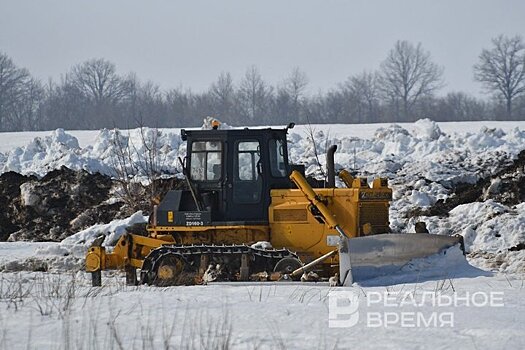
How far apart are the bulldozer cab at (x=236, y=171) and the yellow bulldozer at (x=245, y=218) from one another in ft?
0.05

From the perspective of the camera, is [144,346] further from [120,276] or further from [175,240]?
[120,276]

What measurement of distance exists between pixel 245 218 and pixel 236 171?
738mm

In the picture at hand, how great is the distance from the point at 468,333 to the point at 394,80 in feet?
261

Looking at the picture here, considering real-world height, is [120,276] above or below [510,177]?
below

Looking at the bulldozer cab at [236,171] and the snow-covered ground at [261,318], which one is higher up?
the bulldozer cab at [236,171]

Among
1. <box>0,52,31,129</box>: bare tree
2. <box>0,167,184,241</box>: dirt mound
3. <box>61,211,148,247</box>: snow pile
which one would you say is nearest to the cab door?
<box>61,211,148,247</box>: snow pile

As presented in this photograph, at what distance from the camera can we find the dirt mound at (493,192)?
21281mm

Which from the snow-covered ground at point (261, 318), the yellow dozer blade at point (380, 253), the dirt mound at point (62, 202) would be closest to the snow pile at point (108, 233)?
the dirt mound at point (62, 202)

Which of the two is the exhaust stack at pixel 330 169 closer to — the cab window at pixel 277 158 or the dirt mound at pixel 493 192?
the cab window at pixel 277 158

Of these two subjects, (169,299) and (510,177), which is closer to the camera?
(169,299)

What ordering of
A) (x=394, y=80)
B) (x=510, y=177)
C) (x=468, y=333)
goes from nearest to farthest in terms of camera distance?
(x=468, y=333)
(x=510, y=177)
(x=394, y=80)

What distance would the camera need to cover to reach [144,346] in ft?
23.2

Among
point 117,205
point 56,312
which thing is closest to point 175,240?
point 56,312

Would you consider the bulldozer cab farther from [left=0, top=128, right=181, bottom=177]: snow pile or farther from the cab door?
[left=0, top=128, right=181, bottom=177]: snow pile
